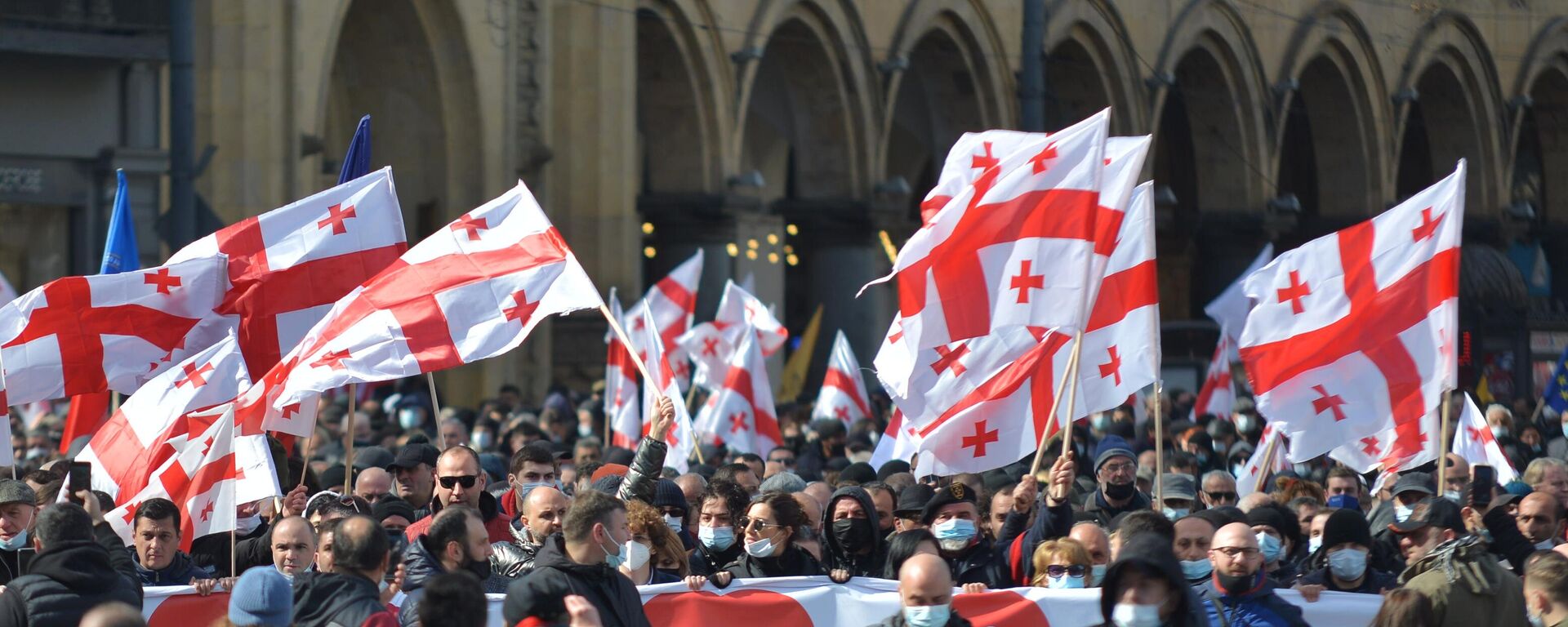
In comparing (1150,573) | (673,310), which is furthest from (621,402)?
(1150,573)

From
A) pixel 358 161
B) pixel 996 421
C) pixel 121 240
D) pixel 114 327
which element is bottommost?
pixel 996 421

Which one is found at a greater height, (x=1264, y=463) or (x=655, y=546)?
(x=1264, y=463)

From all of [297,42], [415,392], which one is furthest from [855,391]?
[297,42]

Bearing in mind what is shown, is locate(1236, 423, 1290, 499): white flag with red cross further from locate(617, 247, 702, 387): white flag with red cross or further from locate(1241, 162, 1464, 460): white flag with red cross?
locate(617, 247, 702, 387): white flag with red cross

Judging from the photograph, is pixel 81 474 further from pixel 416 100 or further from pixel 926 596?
pixel 416 100

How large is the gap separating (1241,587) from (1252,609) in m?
0.08

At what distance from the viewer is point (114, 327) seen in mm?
11039

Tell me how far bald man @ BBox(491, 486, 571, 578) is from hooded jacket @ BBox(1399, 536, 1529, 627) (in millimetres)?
2828

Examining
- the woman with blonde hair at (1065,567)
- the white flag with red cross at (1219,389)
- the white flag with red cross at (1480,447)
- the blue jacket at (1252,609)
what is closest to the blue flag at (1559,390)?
the white flag with red cross at (1219,389)

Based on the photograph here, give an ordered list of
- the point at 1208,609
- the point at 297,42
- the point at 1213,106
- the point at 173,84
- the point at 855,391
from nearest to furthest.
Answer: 1. the point at 1208,609
2. the point at 173,84
3. the point at 855,391
4. the point at 297,42
5. the point at 1213,106

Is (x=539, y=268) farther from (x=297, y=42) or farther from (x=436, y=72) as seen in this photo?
(x=436, y=72)

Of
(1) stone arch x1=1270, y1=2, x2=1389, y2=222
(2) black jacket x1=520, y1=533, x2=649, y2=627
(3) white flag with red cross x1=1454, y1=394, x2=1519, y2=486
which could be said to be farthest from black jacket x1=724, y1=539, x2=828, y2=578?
(1) stone arch x1=1270, y1=2, x2=1389, y2=222

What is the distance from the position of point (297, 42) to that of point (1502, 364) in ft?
40.9

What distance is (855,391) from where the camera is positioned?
61.5ft
